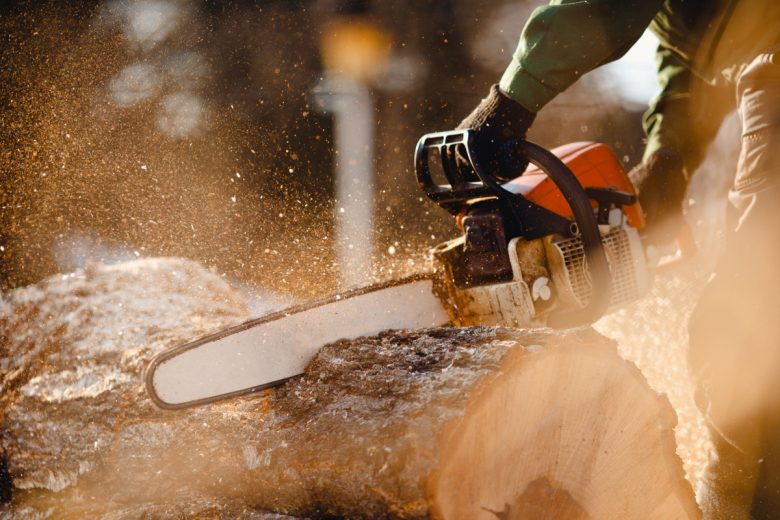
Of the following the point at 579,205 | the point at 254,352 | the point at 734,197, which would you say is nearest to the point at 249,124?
the point at 254,352

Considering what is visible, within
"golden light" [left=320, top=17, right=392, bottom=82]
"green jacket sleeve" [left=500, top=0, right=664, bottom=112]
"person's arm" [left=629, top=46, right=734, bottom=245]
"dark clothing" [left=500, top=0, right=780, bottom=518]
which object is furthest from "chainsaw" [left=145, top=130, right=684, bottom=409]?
"golden light" [left=320, top=17, right=392, bottom=82]

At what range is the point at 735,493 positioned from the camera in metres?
1.85

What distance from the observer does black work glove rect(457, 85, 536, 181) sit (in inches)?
61.3

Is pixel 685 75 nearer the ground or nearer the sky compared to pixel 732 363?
nearer the sky

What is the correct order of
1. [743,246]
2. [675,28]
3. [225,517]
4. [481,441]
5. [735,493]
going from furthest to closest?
[675,28] < [735,493] < [743,246] < [225,517] < [481,441]

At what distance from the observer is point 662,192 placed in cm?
208

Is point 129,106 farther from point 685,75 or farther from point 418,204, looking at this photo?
point 685,75

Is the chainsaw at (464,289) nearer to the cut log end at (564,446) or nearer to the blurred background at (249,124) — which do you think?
the cut log end at (564,446)

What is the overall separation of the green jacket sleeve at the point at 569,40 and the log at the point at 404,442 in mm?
750

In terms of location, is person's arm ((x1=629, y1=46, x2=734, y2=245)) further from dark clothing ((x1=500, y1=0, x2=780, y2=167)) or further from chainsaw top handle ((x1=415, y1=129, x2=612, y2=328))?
chainsaw top handle ((x1=415, y1=129, x2=612, y2=328))

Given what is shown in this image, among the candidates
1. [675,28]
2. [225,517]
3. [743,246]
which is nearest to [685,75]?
[675,28]

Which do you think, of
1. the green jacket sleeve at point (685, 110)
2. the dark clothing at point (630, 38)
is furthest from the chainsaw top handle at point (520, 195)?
the green jacket sleeve at point (685, 110)

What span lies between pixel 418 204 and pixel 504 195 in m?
4.60

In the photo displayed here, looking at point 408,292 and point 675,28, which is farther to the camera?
point 675,28
